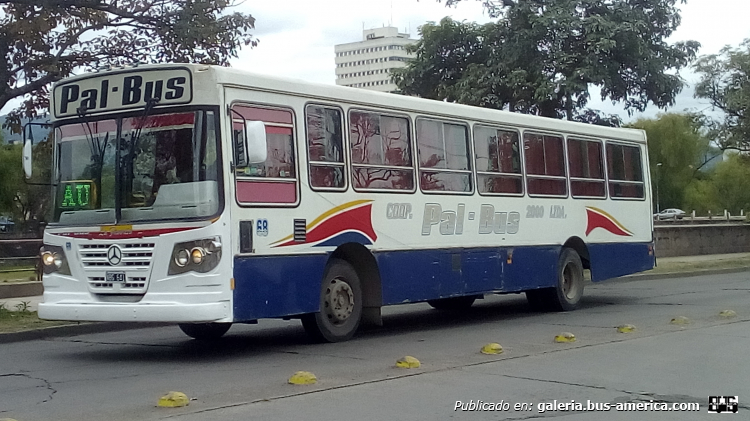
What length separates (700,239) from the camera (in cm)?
3600

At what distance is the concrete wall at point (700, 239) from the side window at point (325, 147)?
2346cm

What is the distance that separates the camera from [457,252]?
44.7 ft

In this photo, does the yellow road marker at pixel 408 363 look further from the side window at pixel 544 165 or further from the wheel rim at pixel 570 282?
the wheel rim at pixel 570 282

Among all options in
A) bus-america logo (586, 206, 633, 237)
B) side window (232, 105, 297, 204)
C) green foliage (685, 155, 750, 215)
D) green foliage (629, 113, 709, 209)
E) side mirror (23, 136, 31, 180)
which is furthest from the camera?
green foliage (629, 113, 709, 209)

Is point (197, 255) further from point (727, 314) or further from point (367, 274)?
point (727, 314)

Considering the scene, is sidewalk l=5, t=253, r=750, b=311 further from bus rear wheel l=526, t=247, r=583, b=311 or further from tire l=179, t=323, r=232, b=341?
bus rear wheel l=526, t=247, r=583, b=311

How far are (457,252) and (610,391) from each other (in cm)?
538

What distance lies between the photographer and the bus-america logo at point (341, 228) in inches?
443

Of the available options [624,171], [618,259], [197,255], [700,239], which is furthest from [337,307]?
[700,239]

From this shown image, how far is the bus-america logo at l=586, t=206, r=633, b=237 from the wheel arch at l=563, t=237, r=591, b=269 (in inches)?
8.5

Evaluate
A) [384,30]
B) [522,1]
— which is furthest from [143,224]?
[384,30]

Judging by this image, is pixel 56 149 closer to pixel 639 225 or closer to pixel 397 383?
pixel 397 383

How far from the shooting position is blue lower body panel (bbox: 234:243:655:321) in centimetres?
1055

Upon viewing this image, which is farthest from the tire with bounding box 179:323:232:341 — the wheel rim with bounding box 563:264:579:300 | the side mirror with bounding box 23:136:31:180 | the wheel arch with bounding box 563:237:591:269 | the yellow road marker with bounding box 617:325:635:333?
the wheel arch with bounding box 563:237:591:269
